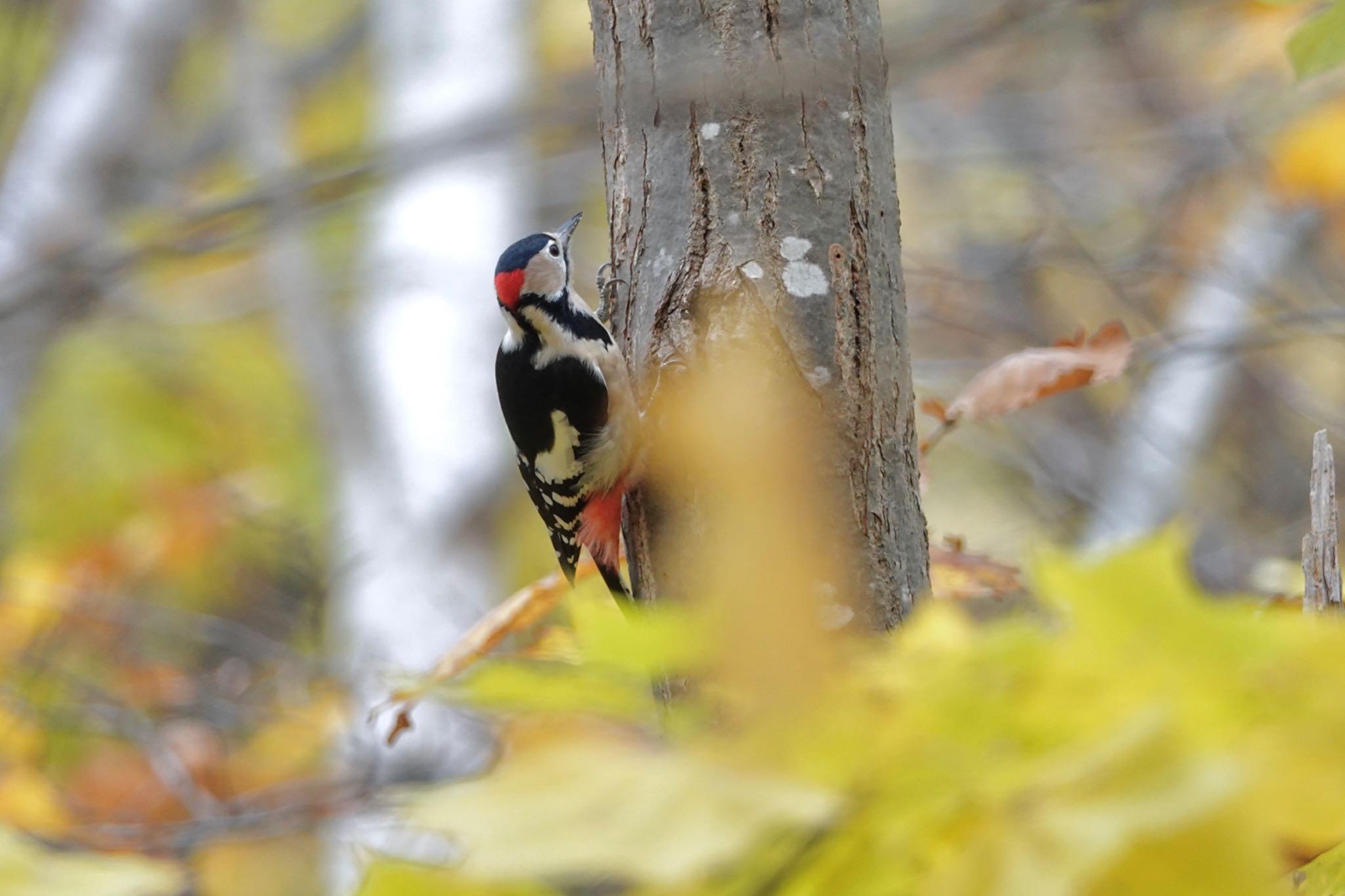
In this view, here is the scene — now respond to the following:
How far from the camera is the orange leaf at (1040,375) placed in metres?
1.63

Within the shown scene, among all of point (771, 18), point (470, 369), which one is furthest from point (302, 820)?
point (771, 18)

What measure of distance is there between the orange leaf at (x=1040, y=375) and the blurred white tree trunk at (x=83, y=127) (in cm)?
321

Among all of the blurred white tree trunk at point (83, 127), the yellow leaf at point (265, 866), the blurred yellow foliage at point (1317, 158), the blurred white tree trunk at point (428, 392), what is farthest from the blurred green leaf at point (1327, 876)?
the blurred yellow foliage at point (1317, 158)

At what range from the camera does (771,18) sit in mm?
1453

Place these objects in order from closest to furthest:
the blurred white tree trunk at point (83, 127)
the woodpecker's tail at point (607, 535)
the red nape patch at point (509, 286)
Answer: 1. the woodpecker's tail at point (607, 535)
2. the red nape patch at point (509, 286)
3. the blurred white tree trunk at point (83, 127)

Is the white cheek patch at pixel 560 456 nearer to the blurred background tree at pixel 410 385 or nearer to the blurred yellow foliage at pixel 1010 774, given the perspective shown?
the blurred background tree at pixel 410 385

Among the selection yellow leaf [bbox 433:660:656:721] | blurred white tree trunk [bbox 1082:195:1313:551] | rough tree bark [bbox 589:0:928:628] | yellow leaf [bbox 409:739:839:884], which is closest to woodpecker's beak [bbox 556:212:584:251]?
rough tree bark [bbox 589:0:928:628]

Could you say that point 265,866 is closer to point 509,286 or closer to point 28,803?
point 28,803

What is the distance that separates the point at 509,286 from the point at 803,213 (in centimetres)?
129

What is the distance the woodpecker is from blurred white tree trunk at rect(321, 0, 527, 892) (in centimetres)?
74

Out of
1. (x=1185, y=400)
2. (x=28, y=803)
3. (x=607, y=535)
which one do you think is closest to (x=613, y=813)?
(x=607, y=535)

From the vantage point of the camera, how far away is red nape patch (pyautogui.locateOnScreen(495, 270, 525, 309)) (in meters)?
2.62

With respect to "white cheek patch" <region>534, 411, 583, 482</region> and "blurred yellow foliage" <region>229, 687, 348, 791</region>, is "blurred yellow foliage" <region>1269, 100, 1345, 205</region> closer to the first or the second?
"white cheek patch" <region>534, 411, 583, 482</region>

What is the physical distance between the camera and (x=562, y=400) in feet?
8.33
